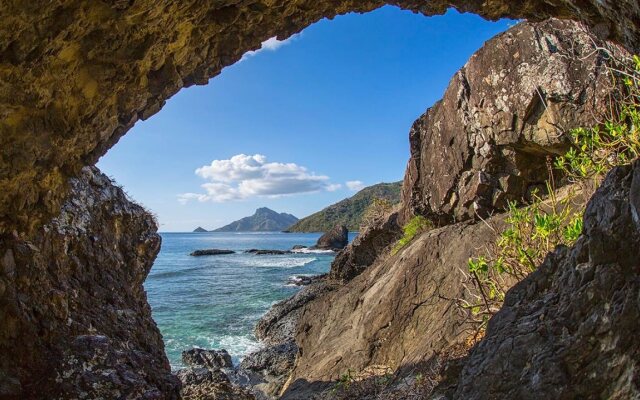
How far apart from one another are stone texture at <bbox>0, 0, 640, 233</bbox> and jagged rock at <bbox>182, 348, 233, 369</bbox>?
35.0ft

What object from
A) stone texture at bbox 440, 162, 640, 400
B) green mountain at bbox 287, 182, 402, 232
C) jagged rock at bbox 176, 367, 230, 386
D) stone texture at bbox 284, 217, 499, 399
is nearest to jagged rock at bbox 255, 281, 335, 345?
stone texture at bbox 284, 217, 499, 399

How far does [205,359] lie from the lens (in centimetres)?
1360

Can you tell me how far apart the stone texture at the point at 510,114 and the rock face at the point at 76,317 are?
6.56 metres

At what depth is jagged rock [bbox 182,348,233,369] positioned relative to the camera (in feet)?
44.1

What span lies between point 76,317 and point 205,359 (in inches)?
394

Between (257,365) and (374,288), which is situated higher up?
(374,288)

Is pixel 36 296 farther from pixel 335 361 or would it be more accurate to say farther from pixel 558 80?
pixel 558 80

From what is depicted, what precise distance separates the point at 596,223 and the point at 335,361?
20.0 ft

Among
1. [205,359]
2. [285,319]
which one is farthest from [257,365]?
[285,319]

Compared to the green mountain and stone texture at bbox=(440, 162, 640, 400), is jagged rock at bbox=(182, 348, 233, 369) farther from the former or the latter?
the green mountain

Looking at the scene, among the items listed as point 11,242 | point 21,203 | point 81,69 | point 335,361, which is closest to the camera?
point 81,69

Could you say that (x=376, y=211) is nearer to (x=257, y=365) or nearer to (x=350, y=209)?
(x=257, y=365)

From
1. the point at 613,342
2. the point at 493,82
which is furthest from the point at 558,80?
the point at 613,342

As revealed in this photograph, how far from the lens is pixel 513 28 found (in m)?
7.98
